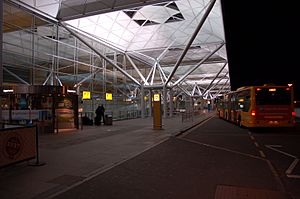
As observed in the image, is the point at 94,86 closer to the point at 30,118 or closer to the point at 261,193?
the point at 30,118

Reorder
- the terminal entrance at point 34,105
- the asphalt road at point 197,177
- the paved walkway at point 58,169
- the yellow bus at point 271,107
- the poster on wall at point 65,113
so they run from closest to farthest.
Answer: the asphalt road at point 197,177
the paved walkway at point 58,169
the terminal entrance at point 34,105
the yellow bus at point 271,107
the poster on wall at point 65,113

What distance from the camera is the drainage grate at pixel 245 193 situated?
4.44 meters

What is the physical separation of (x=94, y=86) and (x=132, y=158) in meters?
21.5

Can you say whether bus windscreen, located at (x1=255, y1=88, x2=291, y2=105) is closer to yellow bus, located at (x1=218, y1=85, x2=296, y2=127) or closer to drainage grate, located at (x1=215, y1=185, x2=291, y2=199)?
yellow bus, located at (x1=218, y1=85, x2=296, y2=127)

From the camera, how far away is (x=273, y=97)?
1541 cm

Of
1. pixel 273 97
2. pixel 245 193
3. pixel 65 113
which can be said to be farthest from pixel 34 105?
pixel 273 97

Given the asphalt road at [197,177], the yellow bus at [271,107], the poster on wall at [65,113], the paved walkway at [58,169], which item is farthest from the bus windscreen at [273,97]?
the poster on wall at [65,113]

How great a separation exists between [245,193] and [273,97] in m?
12.5

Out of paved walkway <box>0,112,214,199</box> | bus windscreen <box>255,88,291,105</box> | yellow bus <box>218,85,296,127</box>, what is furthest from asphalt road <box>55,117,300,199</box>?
bus windscreen <box>255,88,291,105</box>

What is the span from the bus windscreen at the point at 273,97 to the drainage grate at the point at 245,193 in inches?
461

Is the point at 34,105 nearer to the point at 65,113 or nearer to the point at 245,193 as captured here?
the point at 65,113

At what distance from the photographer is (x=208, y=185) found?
5.14 m

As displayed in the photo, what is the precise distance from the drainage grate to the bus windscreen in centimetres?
1170

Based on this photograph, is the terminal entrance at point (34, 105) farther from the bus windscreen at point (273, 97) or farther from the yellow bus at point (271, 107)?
the bus windscreen at point (273, 97)
